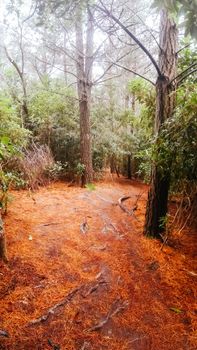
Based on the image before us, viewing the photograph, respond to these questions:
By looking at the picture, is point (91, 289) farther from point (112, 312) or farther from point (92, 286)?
point (112, 312)

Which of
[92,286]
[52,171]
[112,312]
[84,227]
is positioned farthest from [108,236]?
[52,171]

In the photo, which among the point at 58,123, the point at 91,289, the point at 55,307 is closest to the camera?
the point at 55,307

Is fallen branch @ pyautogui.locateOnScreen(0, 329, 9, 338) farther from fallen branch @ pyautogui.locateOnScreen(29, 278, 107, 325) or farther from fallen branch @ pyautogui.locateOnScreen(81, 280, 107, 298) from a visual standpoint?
fallen branch @ pyautogui.locateOnScreen(81, 280, 107, 298)

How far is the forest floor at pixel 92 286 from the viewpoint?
2.34m

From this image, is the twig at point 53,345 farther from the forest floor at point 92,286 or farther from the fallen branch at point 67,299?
the fallen branch at point 67,299

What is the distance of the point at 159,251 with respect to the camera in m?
4.09

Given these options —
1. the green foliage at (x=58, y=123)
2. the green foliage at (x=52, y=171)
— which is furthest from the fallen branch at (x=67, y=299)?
the green foliage at (x=58, y=123)

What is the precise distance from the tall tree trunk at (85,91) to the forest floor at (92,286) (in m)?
3.30

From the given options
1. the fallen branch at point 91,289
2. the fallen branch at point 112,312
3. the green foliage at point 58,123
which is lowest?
the fallen branch at point 112,312

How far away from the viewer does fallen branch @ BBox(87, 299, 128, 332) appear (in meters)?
2.43

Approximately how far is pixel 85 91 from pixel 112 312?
6.39 metres

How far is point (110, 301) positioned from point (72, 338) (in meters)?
0.66

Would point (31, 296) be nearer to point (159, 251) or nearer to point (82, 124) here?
point (159, 251)

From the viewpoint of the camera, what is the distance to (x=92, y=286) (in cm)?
299
